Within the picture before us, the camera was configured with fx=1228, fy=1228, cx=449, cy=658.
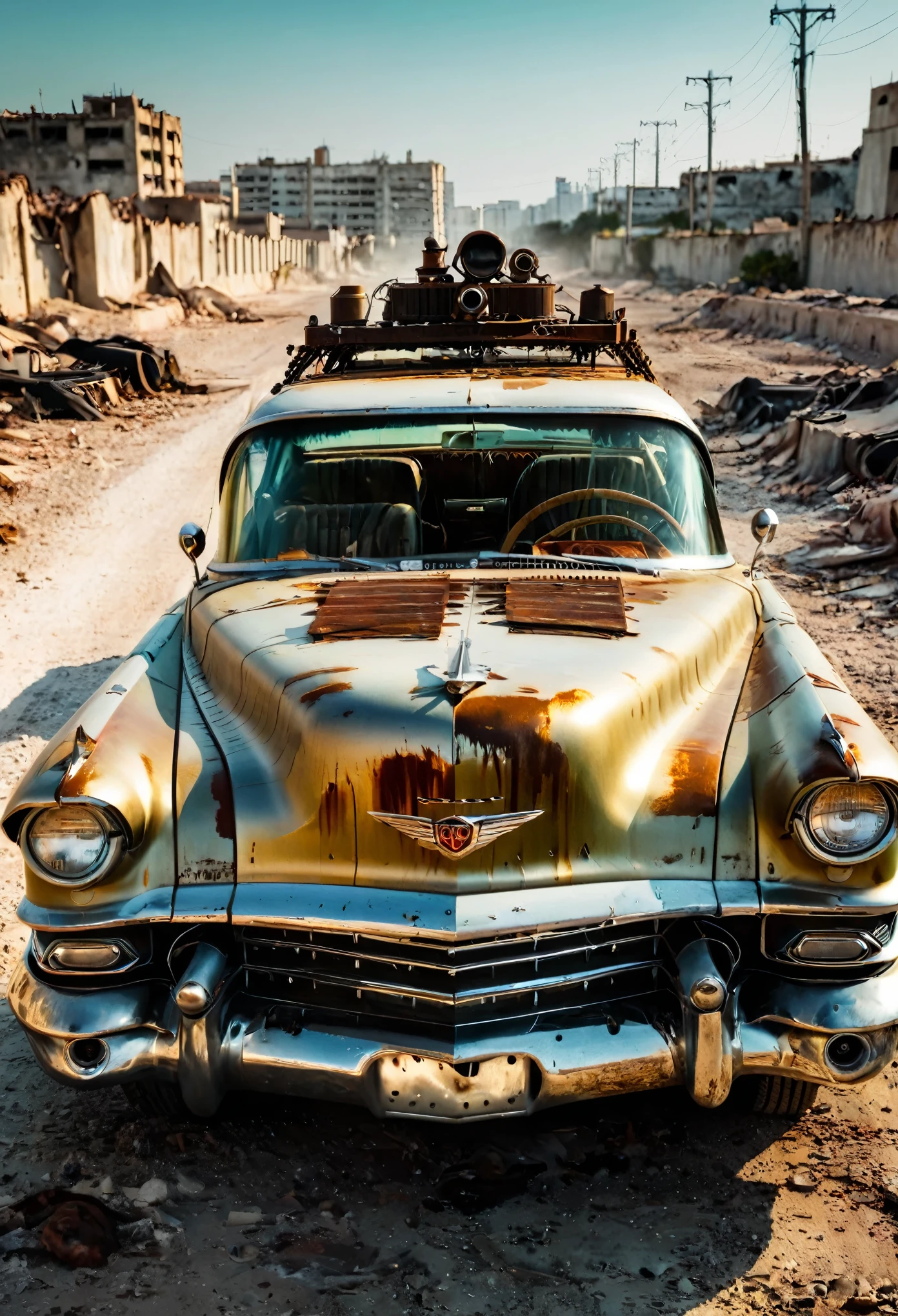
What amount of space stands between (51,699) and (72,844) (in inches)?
150

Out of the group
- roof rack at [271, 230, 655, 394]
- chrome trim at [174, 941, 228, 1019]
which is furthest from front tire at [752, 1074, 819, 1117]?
roof rack at [271, 230, 655, 394]

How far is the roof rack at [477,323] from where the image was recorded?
5.94 metres

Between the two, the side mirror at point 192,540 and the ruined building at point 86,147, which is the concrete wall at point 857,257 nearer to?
the side mirror at point 192,540

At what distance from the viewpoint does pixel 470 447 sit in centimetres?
444

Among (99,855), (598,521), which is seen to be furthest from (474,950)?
(598,521)

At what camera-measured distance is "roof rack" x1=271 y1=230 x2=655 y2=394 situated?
19.5 ft

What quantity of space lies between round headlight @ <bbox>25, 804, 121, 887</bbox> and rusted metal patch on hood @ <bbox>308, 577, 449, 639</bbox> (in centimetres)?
81

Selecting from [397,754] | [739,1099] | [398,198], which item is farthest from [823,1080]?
[398,198]

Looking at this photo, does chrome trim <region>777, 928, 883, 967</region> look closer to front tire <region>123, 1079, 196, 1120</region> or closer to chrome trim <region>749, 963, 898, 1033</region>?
chrome trim <region>749, 963, 898, 1033</region>

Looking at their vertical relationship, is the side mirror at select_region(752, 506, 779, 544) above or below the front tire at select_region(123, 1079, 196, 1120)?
above

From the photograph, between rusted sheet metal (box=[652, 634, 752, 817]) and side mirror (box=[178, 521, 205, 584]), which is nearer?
rusted sheet metal (box=[652, 634, 752, 817])

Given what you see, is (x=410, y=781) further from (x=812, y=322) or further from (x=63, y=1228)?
(x=812, y=322)

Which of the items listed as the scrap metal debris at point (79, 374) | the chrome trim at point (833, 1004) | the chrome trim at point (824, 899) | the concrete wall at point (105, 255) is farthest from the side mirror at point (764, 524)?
the concrete wall at point (105, 255)

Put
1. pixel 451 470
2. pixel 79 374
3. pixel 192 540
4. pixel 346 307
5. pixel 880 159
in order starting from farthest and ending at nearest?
pixel 880 159 < pixel 79 374 < pixel 346 307 < pixel 451 470 < pixel 192 540
